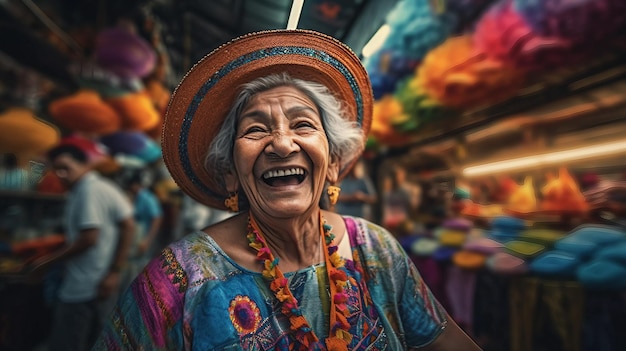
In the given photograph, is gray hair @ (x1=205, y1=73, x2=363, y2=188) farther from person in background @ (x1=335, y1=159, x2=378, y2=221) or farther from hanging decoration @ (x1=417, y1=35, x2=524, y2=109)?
hanging decoration @ (x1=417, y1=35, x2=524, y2=109)

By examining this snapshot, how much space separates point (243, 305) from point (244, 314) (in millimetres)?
23

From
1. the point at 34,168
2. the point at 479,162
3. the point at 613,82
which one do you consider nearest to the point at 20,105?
the point at 34,168

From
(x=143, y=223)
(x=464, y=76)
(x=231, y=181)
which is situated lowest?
(x=143, y=223)

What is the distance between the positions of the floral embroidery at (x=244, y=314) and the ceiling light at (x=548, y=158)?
1957 millimetres

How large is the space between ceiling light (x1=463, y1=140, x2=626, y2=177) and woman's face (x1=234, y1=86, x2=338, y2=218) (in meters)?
1.69

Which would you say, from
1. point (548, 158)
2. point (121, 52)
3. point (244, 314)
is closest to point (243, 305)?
point (244, 314)

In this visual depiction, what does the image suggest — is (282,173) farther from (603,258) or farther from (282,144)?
(603,258)

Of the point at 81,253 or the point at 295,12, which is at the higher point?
the point at 295,12

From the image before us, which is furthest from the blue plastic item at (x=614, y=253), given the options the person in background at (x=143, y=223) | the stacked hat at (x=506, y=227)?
the person in background at (x=143, y=223)

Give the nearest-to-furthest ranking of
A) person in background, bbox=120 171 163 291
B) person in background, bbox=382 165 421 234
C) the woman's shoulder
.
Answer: the woman's shoulder, person in background, bbox=382 165 421 234, person in background, bbox=120 171 163 291

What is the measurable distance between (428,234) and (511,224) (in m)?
0.78

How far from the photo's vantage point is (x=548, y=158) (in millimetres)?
2010

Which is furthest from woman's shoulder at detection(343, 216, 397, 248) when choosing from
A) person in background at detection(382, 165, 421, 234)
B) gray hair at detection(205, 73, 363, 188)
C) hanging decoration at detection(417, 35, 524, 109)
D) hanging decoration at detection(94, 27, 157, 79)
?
hanging decoration at detection(94, 27, 157, 79)

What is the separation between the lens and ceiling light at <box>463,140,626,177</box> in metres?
1.74
